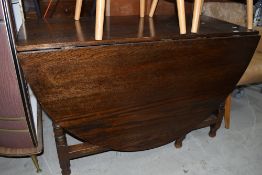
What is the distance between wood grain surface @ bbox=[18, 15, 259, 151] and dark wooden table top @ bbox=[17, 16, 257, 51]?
2 centimetres

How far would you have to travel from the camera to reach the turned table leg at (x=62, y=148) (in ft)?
3.29

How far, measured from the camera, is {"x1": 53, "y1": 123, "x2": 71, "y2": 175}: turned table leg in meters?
1.00

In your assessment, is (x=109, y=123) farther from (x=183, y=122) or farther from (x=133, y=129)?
(x=183, y=122)

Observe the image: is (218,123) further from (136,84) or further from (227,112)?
(136,84)

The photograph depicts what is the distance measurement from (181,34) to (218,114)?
667 millimetres

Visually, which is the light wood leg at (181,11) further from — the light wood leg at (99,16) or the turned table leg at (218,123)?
the turned table leg at (218,123)

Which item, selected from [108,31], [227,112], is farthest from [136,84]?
[227,112]

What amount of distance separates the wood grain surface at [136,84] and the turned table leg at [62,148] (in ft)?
0.36

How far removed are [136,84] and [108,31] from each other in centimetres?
25

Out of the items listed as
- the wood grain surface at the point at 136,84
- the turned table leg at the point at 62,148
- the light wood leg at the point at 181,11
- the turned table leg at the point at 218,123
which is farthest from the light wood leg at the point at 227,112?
the turned table leg at the point at 62,148

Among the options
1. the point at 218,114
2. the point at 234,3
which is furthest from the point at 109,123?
the point at 234,3

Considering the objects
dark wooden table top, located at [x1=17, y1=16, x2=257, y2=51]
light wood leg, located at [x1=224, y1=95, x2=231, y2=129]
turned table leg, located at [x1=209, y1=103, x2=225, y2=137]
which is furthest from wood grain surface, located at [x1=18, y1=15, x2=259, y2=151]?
light wood leg, located at [x1=224, y1=95, x2=231, y2=129]

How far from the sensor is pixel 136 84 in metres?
0.92

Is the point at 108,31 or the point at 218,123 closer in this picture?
the point at 108,31
